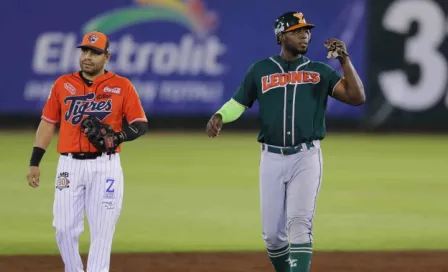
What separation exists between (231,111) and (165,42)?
13.7 m

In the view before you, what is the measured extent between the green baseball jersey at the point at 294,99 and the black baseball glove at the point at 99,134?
3.53ft

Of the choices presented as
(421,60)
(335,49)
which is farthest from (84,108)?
(421,60)

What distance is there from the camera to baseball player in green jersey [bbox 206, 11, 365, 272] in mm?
7434

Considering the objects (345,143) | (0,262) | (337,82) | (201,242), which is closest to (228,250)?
(201,242)

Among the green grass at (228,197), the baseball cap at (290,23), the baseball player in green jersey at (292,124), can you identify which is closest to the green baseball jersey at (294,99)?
the baseball player in green jersey at (292,124)

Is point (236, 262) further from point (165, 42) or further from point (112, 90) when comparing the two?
point (165, 42)

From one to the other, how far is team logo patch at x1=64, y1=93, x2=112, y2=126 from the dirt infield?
6.67 ft

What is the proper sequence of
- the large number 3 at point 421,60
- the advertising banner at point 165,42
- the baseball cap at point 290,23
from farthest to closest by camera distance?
1. the large number 3 at point 421,60
2. the advertising banner at point 165,42
3. the baseball cap at point 290,23

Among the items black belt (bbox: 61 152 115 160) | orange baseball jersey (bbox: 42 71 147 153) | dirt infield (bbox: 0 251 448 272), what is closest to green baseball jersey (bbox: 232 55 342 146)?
orange baseball jersey (bbox: 42 71 147 153)

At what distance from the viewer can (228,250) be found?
10219mm

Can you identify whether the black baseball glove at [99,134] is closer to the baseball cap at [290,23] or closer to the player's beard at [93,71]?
the player's beard at [93,71]

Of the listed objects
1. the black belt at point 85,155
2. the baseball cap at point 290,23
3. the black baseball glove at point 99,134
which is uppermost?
the baseball cap at point 290,23

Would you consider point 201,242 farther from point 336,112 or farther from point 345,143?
point 336,112

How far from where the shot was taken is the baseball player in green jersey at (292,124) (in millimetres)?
7434
